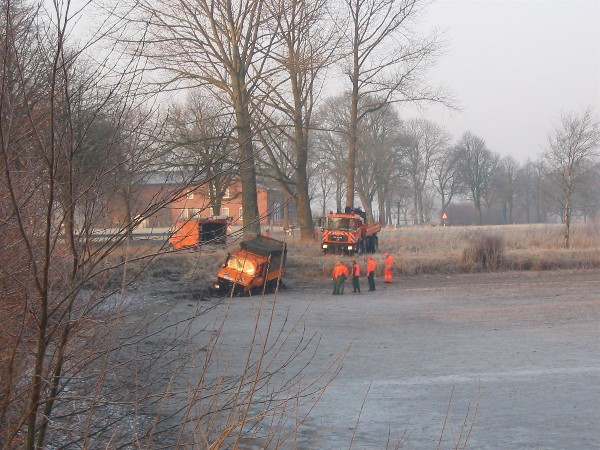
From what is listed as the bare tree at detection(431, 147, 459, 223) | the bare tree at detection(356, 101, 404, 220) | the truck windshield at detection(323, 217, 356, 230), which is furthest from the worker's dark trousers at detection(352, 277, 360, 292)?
the bare tree at detection(431, 147, 459, 223)

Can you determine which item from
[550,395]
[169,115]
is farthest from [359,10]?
[169,115]

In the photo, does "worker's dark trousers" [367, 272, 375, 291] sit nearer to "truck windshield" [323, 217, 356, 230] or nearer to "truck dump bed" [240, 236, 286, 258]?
"truck dump bed" [240, 236, 286, 258]

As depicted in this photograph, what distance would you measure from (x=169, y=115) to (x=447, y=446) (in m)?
5.66

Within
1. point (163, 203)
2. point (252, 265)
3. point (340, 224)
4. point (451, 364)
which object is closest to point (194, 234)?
point (163, 203)

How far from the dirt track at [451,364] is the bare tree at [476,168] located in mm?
65108

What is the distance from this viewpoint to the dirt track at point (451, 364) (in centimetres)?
1036

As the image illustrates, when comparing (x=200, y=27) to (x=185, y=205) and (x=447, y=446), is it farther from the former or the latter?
(x=185, y=205)

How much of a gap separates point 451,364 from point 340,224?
24983 mm

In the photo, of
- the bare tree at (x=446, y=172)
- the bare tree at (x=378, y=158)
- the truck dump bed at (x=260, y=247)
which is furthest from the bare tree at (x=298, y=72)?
the bare tree at (x=446, y=172)

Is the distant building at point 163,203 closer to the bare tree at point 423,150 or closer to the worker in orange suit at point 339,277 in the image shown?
the worker in orange suit at point 339,277

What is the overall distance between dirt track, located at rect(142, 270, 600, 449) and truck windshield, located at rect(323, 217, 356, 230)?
1001 cm

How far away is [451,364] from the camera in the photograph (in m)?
15.3

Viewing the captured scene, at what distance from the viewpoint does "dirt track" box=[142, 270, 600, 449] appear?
10.4 m

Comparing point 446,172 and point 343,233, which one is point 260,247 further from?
point 446,172
